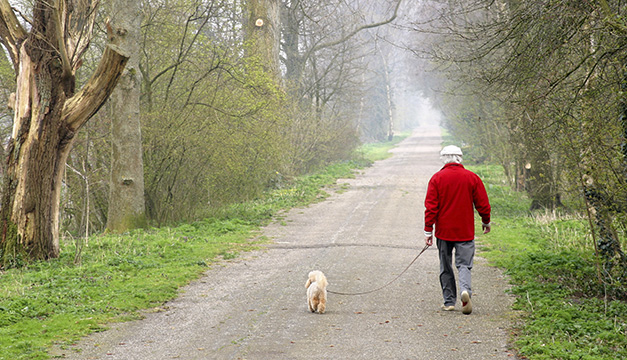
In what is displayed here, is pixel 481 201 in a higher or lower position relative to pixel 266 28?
lower

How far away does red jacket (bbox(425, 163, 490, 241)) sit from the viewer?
7.14 metres

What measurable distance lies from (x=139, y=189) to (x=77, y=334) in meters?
7.54

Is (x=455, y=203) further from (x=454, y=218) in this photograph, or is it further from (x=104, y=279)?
(x=104, y=279)

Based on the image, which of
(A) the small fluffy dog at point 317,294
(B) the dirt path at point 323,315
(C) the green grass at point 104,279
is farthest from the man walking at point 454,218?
(C) the green grass at point 104,279

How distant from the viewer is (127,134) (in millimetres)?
12852

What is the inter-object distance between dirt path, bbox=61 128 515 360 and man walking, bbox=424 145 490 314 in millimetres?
397

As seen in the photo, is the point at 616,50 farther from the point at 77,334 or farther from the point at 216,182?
the point at 216,182

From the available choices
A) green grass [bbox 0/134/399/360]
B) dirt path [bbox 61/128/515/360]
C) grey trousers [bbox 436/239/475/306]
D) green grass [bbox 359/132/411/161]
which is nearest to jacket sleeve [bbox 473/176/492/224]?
grey trousers [bbox 436/239/475/306]

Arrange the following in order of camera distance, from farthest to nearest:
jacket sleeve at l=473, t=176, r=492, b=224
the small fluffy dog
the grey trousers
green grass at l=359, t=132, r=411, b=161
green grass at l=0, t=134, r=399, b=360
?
green grass at l=359, t=132, r=411, b=161 < jacket sleeve at l=473, t=176, r=492, b=224 < the grey trousers < the small fluffy dog < green grass at l=0, t=134, r=399, b=360

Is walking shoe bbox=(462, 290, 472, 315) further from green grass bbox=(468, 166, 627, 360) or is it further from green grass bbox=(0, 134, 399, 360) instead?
→ green grass bbox=(0, 134, 399, 360)

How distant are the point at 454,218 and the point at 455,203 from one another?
0.18 meters

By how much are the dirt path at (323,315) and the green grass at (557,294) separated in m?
0.29

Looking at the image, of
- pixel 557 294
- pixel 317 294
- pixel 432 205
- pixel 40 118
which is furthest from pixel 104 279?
pixel 557 294

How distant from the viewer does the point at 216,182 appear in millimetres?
15875
